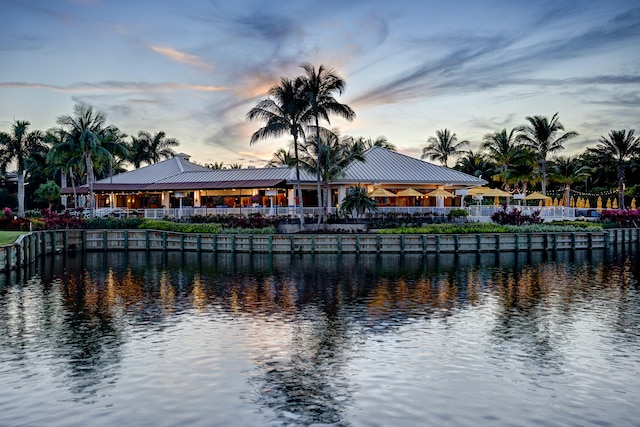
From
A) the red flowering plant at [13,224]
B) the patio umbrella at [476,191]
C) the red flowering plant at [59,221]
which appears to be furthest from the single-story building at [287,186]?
the red flowering plant at [13,224]

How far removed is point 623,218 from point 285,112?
38.1m

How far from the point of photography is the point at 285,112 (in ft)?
173

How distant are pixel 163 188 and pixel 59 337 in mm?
46458

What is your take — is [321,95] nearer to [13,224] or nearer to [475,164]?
[13,224]

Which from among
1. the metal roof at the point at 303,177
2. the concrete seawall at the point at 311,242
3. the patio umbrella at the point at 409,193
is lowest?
the concrete seawall at the point at 311,242

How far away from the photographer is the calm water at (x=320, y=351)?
13500 millimetres

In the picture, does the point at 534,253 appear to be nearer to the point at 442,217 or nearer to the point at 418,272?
the point at 442,217

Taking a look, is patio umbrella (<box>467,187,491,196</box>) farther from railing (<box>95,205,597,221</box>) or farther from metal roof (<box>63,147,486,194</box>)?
metal roof (<box>63,147,486,194</box>)

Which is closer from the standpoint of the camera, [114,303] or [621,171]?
[114,303]

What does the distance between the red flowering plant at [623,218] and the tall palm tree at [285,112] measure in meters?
34.3

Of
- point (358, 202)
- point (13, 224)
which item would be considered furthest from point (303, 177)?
point (13, 224)

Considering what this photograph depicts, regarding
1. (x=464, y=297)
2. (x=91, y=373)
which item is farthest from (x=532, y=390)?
(x=464, y=297)

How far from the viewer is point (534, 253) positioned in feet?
163

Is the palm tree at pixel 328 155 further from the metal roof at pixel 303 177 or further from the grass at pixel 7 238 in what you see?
the grass at pixel 7 238
